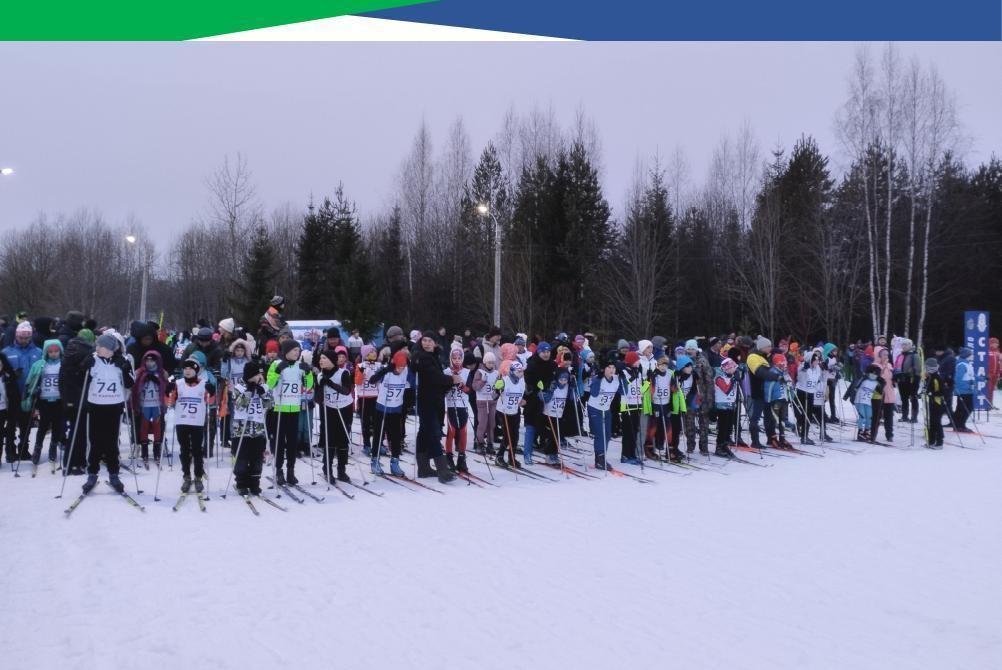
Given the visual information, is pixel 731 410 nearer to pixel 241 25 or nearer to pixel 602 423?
pixel 602 423

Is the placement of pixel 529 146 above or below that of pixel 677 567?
above

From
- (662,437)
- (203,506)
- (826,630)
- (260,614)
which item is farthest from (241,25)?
(662,437)

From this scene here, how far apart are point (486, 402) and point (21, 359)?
21.1 ft

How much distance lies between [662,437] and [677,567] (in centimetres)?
655

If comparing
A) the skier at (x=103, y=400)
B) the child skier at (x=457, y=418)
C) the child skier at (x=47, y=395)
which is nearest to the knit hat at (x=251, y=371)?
the skier at (x=103, y=400)

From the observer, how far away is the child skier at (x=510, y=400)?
425 inches

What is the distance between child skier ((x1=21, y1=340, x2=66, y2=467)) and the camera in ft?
32.7

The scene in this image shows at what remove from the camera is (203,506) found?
7898mm

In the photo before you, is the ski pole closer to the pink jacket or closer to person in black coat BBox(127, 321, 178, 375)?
person in black coat BBox(127, 321, 178, 375)

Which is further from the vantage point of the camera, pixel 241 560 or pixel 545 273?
pixel 545 273

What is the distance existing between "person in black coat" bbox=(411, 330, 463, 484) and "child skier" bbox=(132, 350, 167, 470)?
3.22 meters

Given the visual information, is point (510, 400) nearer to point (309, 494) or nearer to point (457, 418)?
point (457, 418)

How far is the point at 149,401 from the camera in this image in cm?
1023

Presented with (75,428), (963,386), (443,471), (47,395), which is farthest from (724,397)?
(47,395)
